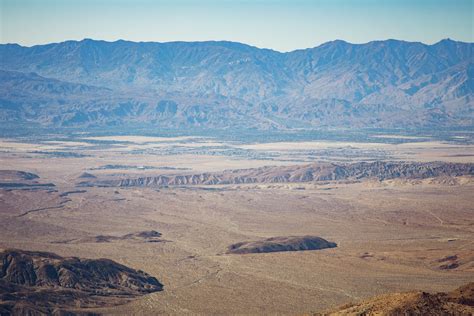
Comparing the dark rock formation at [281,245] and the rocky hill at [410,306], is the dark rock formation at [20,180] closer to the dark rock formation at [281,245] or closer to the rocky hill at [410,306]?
the dark rock formation at [281,245]

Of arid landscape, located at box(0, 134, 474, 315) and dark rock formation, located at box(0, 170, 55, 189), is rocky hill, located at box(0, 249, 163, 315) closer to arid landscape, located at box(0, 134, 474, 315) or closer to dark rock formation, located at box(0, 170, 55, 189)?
arid landscape, located at box(0, 134, 474, 315)

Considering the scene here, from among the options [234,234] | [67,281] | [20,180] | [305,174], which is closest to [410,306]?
[67,281]

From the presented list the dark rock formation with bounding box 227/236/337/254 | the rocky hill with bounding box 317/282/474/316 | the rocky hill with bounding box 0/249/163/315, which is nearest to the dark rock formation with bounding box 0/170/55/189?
the dark rock formation with bounding box 227/236/337/254

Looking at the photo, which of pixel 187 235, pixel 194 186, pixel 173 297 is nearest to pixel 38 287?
pixel 173 297

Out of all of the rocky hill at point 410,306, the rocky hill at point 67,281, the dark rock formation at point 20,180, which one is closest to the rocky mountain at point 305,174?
the dark rock formation at point 20,180

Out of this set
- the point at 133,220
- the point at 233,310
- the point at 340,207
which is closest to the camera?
the point at 233,310

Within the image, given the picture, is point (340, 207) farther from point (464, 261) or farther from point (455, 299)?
point (455, 299)
